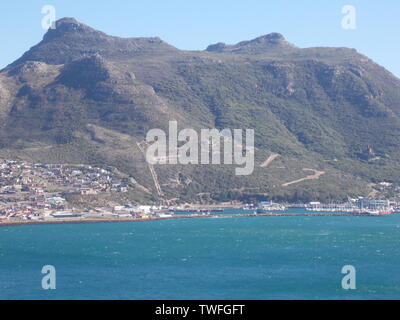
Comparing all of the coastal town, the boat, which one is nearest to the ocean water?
the coastal town

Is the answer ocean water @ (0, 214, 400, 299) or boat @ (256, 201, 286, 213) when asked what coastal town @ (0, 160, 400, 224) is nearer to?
boat @ (256, 201, 286, 213)

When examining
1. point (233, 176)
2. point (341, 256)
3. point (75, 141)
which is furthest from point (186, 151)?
point (341, 256)

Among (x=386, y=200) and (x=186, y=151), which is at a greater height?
(x=186, y=151)

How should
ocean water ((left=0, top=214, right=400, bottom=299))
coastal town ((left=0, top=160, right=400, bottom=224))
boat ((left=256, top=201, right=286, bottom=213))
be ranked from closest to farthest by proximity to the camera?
ocean water ((left=0, top=214, right=400, bottom=299))
coastal town ((left=0, top=160, right=400, bottom=224))
boat ((left=256, top=201, right=286, bottom=213))

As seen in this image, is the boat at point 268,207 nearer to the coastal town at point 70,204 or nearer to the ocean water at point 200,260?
the coastal town at point 70,204

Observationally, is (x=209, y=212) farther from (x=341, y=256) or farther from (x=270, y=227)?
(x=341, y=256)

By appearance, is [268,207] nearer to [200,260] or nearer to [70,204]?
[70,204]
